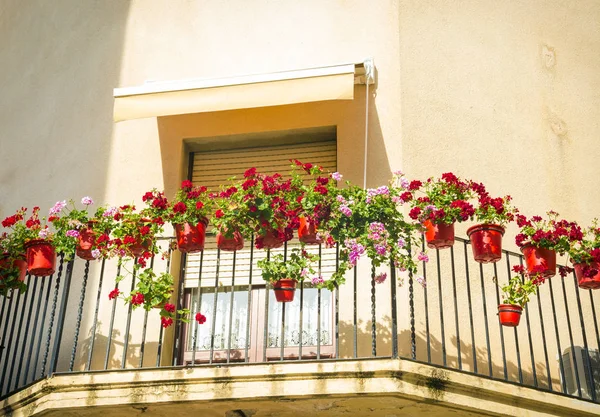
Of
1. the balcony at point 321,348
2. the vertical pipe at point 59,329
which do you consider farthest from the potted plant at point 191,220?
the vertical pipe at point 59,329

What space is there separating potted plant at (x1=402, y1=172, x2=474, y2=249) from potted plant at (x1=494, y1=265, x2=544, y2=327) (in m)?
0.68

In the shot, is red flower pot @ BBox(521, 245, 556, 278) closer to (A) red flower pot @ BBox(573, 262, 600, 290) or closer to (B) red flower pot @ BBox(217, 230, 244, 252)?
(A) red flower pot @ BBox(573, 262, 600, 290)

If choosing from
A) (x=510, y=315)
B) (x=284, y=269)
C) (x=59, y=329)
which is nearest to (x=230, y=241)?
(x=284, y=269)

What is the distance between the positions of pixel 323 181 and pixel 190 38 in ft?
10.6

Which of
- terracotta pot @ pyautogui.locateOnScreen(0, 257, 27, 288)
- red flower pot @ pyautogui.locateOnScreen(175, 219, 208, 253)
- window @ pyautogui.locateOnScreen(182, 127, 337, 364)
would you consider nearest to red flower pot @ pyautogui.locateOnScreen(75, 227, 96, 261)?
terracotta pot @ pyautogui.locateOnScreen(0, 257, 27, 288)

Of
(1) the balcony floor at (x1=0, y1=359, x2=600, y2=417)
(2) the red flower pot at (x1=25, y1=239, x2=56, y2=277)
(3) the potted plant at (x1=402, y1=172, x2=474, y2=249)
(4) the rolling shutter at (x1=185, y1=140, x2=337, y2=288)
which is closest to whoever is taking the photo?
(1) the balcony floor at (x1=0, y1=359, x2=600, y2=417)

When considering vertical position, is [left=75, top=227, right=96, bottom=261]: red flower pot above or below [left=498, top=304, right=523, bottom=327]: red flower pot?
above

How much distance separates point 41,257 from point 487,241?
3.79 m

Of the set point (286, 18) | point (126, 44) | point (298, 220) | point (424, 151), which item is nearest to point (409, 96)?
point (424, 151)

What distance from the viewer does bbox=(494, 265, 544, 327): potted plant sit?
7.66 meters

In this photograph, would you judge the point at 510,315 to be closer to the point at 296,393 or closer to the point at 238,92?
the point at 296,393

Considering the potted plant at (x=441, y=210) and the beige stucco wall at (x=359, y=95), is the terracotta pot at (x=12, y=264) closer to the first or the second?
the beige stucco wall at (x=359, y=95)

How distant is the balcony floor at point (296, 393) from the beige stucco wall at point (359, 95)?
63.1 inches

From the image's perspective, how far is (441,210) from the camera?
24.8 ft
